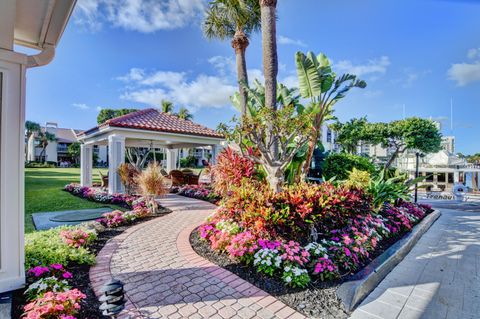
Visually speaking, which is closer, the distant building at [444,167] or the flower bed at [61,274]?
the flower bed at [61,274]

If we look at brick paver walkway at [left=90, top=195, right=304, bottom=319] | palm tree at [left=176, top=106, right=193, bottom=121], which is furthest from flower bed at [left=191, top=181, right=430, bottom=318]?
palm tree at [left=176, top=106, right=193, bottom=121]

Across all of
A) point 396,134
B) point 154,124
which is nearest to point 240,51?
point 154,124

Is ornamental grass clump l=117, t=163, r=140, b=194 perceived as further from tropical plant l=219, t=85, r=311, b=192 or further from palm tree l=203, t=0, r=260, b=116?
tropical plant l=219, t=85, r=311, b=192

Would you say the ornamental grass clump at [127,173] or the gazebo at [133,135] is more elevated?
the gazebo at [133,135]

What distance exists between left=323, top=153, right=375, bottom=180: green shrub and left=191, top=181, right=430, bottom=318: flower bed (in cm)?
466

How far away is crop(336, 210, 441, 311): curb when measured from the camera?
340cm

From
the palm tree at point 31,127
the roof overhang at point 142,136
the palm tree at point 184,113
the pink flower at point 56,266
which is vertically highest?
the palm tree at point 184,113

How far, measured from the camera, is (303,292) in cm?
353

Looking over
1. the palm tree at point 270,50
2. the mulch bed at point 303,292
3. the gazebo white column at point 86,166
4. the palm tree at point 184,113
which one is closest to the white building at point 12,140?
the mulch bed at point 303,292

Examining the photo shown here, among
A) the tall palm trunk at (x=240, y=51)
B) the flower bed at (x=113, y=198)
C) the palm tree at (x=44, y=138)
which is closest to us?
the flower bed at (x=113, y=198)

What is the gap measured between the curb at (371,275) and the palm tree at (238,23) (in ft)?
22.3

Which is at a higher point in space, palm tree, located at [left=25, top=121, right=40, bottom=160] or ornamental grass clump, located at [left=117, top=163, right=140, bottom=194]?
palm tree, located at [left=25, top=121, right=40, bottom=160]

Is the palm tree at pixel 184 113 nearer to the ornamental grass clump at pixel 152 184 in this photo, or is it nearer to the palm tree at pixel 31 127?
the palm tree at pixel 31 127

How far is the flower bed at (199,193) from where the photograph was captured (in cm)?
1148
